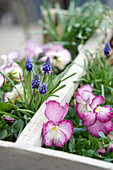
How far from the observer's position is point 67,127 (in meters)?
0.68

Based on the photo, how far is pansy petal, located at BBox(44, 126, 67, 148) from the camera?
2.19ft

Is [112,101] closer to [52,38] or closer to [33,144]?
[33,144]

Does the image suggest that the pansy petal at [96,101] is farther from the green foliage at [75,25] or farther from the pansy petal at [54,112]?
the green foliage at [75,25]

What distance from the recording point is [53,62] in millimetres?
1142

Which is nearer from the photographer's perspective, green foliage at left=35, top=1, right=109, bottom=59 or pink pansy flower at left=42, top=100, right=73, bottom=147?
pink pansy flower at left=42, top=100, right=73, bottom=147

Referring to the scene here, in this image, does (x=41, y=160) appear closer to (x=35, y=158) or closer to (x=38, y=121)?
(x=35, y=158)

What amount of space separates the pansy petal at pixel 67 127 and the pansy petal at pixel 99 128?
8cm

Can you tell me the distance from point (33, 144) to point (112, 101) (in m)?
0.48

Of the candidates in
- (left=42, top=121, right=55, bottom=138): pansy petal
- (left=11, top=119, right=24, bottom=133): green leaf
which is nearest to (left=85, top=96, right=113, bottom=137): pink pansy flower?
(left=42, top=121, right=55, bottom=138): pansy petal

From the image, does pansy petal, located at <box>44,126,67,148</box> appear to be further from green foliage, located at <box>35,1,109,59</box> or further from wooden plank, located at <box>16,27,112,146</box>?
green foliage, located at <box>35,1,109,59</box>

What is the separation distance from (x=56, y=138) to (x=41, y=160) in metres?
0.10

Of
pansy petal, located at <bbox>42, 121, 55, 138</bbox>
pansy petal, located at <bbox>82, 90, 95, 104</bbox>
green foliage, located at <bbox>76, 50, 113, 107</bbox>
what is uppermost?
green foliage, located at <bbox>76, 50, 113, 107</bbox>

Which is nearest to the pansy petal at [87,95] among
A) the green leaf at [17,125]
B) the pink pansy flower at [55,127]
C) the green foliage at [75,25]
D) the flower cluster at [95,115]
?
the flower cluster at [95,115]

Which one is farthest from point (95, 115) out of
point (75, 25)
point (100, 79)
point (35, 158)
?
point (75, 25)
